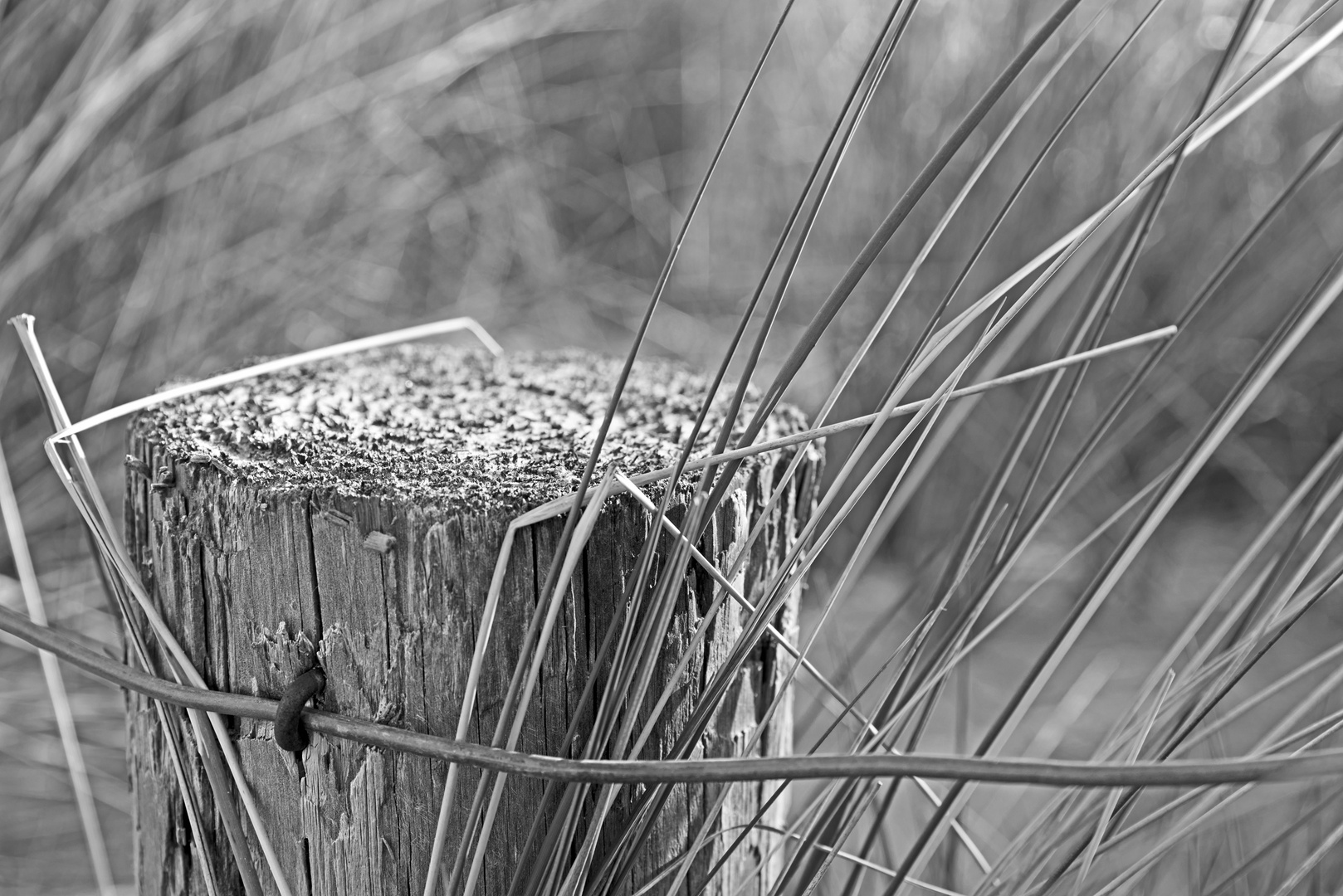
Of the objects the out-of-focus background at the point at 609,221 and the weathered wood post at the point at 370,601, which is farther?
the out-of-focus background at the point at 609,221

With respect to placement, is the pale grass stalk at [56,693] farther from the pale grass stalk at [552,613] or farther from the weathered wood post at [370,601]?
the pale grass stalk at [552,613]

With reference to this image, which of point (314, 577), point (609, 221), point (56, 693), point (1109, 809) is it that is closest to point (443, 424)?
point (314, 577)

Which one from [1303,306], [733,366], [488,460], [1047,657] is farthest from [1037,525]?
[733,366]

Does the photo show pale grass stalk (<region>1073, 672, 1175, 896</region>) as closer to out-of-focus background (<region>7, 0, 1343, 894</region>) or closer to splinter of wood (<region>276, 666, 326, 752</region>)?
splinter of wood (<region>276, 666, 326, 752</region>)

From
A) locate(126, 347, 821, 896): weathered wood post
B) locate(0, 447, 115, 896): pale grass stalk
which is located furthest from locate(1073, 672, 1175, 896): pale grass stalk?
locate(0, 447, 115, 896): pale grass stalk

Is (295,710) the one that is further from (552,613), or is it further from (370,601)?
(552,613)

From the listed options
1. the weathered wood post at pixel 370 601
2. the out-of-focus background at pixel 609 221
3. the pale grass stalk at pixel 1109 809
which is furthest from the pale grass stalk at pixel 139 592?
the out-of-focus background at pixel 609 221
